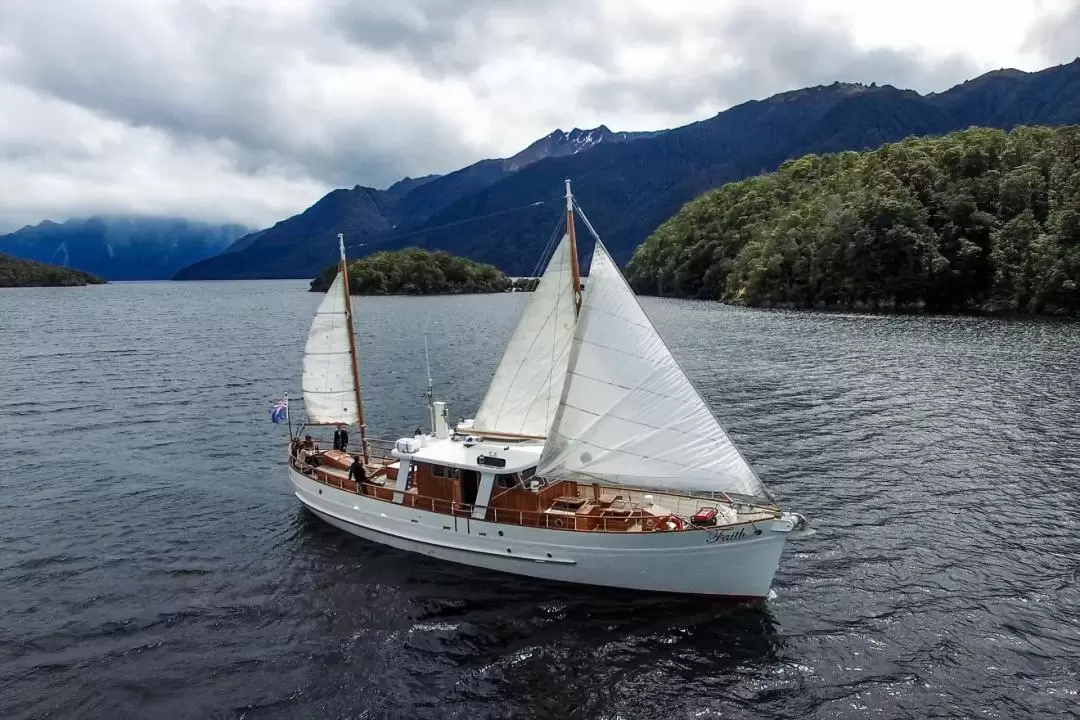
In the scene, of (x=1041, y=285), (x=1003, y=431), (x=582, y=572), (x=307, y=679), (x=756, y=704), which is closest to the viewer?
(x=756, y=704)

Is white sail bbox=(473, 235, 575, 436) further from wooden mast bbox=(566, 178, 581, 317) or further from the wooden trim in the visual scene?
the wooden trim

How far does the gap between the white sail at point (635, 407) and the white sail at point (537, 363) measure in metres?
2.39

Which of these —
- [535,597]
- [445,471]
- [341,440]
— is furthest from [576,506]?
[341,440]

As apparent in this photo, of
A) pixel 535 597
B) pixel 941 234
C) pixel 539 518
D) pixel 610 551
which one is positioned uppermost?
pixel 941 234

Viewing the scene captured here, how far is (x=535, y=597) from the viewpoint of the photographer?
24516 mm

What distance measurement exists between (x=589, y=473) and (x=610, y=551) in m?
2.90

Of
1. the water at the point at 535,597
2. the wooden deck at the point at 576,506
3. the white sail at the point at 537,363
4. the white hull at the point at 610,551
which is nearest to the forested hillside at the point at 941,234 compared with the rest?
the water at the point at 535,597

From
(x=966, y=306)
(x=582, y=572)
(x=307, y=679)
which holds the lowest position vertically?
(x=307, y=679)

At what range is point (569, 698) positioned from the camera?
750 inches

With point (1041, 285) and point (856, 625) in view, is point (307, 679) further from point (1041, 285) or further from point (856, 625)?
point (1041, 285)

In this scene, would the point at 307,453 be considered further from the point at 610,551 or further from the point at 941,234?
the point at 941,234

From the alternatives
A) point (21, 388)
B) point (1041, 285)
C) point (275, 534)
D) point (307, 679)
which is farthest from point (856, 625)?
point (1041, 285)

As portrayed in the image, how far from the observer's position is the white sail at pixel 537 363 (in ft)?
85.1

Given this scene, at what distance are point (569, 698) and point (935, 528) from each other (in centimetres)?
1914
